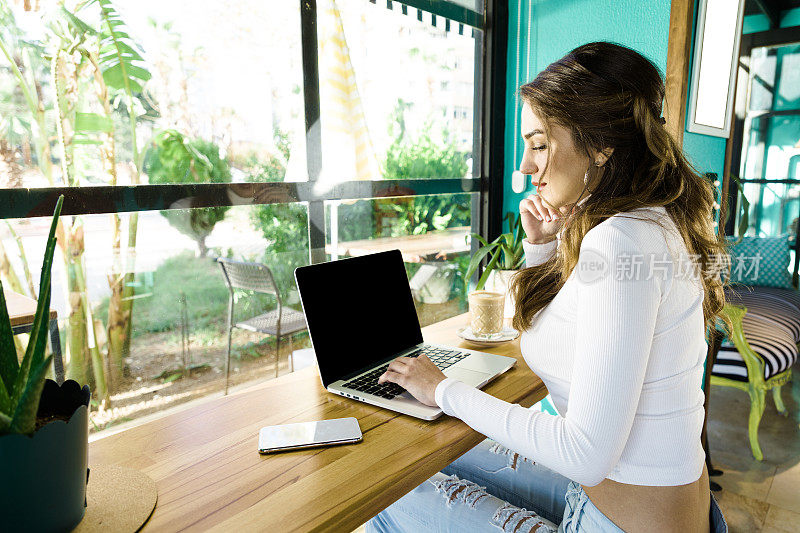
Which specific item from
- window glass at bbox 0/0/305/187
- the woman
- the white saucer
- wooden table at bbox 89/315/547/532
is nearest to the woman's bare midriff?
the woman

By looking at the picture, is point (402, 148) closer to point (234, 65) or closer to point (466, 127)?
point (466, 127)

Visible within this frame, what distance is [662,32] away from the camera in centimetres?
184

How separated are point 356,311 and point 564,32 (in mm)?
1463

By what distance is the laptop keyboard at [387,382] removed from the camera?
1.14 m

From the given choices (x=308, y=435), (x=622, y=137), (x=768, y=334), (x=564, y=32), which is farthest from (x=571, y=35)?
(x=308, y=435)

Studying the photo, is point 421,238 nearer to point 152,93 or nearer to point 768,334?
point 152,93

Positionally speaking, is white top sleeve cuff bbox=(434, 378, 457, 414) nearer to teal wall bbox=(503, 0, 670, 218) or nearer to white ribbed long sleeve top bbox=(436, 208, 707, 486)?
white ribbed long sleeve top bbox=(436, 208, 707, 486)

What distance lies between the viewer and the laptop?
1.15 m

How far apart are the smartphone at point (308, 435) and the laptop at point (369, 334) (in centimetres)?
11

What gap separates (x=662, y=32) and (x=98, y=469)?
2048 millimetres

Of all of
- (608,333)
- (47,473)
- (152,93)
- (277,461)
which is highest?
(152,93)

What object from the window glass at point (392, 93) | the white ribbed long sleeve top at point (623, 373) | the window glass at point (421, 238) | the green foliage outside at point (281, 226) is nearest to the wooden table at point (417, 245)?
the window glass at point (421, 238)

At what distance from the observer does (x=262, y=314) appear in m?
1.63

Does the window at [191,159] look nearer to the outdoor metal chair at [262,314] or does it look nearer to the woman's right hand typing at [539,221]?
the outdoor metal chair at [262,314]
